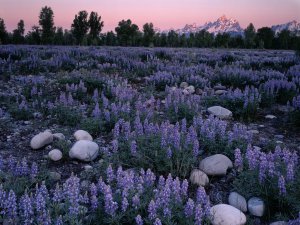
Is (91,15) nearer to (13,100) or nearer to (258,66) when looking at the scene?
(258,66)

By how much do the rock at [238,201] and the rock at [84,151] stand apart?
217 cm

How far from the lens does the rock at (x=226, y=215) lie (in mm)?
3763

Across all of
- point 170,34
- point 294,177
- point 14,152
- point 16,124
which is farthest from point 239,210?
point 170,34

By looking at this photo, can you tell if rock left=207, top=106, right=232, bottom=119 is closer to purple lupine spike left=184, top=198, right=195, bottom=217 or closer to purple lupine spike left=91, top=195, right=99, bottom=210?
purple lupine spike left=184, top=198, right=195, bottom=217

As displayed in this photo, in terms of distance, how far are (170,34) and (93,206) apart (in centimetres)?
8470

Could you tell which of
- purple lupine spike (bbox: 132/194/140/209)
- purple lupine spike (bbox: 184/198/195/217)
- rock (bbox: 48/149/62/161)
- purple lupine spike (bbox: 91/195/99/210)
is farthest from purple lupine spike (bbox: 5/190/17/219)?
rock (bbox: 48/149/62/161)

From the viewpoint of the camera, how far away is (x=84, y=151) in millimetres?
5387

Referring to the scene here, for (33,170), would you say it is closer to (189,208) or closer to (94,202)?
(94,202)

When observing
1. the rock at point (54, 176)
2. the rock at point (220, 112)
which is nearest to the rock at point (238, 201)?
the rock at point (54, 176)

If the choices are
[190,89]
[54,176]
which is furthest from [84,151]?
[190,89]

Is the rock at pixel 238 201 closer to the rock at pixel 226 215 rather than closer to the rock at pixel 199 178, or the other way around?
the rock at pixel 226 215

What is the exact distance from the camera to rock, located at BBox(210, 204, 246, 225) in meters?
3.76

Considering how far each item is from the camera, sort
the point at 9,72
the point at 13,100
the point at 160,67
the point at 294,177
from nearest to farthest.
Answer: the point at 294,177, the point at 13,100, the point at 9,72, the point at 160,67

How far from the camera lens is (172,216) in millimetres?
3568
